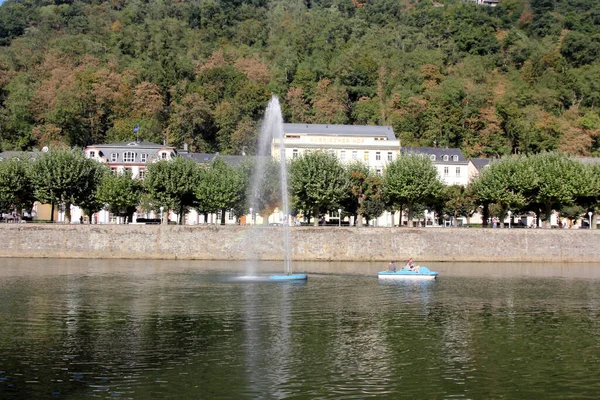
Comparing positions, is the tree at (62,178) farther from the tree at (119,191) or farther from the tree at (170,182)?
the tree at (170,182)

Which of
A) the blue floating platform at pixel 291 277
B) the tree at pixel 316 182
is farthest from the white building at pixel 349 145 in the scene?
the blue floating platform at pixel 291 277

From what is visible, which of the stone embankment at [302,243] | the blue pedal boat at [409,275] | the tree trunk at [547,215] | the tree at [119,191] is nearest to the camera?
the blue pedal boat at [409,275]

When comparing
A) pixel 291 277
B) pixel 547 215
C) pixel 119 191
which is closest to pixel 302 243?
pixel 291 277

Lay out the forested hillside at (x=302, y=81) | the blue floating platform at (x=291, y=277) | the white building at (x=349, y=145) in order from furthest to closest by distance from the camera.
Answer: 1. the forested hillside at (x=302, y=81)
2. the white building at (x=349, y=145)
3. the blue floating platform at (x=291, y=277)

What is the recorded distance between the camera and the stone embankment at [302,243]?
77312 mm

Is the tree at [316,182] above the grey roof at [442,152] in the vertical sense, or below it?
below

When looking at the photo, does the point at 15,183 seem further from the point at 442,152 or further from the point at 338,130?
the point at 442,152

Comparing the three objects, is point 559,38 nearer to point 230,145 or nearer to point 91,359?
point 230,145

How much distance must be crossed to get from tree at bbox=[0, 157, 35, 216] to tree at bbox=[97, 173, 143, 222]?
811 centimetres

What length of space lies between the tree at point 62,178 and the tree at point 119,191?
6.64ft

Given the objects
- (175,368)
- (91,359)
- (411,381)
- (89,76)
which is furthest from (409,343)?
(89,76)

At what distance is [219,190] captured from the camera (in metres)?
86.6

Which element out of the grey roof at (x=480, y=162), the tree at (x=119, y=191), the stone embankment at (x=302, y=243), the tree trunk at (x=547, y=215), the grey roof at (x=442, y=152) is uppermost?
the grey roof at (x=442, y=152)

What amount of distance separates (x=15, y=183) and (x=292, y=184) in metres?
31.1
